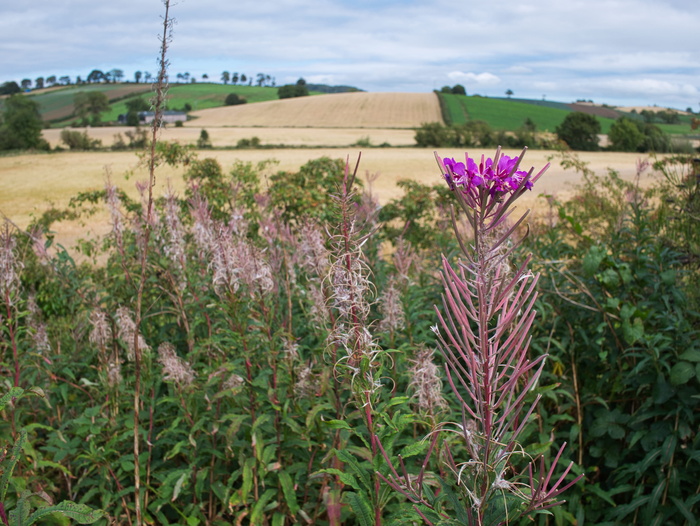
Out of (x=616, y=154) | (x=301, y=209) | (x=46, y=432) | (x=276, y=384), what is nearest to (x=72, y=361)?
(x=46, y=432)

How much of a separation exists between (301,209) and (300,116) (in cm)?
6616

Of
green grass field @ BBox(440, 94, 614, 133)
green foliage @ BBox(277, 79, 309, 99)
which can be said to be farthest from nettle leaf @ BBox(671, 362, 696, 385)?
green foliage @ BBox(277, 79, 309, 99)

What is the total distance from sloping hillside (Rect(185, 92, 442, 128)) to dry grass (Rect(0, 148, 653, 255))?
23.4 meters

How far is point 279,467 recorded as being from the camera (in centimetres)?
282

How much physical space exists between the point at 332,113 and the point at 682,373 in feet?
240

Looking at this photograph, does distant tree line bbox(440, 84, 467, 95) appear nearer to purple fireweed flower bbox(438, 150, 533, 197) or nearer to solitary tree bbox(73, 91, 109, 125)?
solitary tree bbox(73, 91, 109, 125)

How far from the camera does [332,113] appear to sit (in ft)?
240

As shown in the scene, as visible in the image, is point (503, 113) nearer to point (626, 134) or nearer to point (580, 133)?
point (580, 133)

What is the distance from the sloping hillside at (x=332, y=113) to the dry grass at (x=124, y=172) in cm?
2336

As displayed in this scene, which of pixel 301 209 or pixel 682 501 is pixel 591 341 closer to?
pixel 682 501

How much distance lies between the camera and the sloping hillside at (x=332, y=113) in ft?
221

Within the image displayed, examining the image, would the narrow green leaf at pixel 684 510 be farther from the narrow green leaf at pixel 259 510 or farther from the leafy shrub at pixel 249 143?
the leafy shrub at pixel 249 143

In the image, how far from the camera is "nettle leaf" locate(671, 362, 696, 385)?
3.21m

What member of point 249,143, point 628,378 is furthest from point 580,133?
point 628,378
